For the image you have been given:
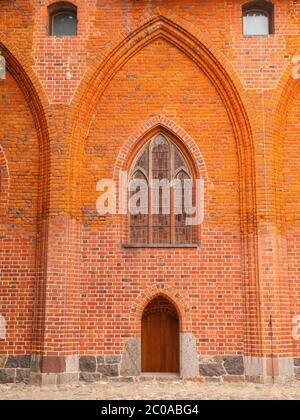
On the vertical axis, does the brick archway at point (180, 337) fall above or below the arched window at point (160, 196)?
below

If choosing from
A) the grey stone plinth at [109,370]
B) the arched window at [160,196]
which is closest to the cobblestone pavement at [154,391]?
the grey stone plinth at [109,370]

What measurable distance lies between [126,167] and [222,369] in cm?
464

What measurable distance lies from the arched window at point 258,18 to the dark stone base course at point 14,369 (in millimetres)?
8545

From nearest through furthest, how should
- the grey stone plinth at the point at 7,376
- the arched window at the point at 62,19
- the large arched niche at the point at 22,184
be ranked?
the grey stone plinth at the point at 7,376, the large arched niche at the point at 22,184, the arched window at the point at 62,19

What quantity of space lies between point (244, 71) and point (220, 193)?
272cm

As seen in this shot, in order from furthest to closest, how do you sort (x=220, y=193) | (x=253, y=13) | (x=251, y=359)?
(x=253, y=13), (x=220, y=193), (x=251, y=359)

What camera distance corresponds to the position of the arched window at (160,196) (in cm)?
1055

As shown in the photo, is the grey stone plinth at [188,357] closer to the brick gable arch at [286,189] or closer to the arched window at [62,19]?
the brick gable arch at [286,189]

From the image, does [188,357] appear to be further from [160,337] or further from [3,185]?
[3,185]

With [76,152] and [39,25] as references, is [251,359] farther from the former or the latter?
[39,25]

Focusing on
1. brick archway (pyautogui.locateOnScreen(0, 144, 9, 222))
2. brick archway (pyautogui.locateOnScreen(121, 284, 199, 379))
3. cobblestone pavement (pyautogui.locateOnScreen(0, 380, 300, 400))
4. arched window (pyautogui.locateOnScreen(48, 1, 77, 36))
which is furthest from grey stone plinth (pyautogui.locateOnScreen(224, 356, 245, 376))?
arched window (pyautogui.locateOnScreen(48, 1, 77, 36))

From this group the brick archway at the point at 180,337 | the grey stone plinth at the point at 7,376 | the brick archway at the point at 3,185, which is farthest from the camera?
the brick archway at the point at 3,185

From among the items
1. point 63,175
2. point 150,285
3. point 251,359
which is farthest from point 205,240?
point 63,175

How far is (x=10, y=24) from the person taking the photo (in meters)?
10.9
